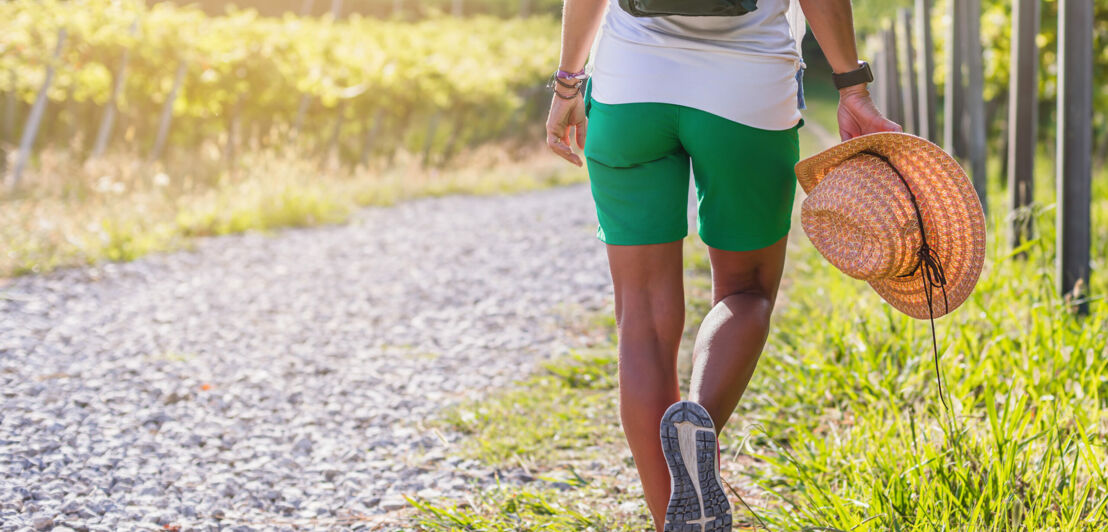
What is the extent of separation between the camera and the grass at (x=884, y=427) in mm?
2076

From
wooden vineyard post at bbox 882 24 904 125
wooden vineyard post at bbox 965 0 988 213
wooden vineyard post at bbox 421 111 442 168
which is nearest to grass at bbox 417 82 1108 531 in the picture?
wooden vineyard post at bbox 965 0 988 213

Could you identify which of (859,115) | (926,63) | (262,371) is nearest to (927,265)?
(859,115)

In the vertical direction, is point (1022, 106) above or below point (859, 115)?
below

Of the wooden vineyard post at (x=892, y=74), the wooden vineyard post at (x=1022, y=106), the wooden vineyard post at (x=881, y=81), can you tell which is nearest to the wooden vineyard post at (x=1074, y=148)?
the wooden vineyard post at (x=1022, y=106)

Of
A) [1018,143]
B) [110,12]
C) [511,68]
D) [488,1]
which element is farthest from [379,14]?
[1018,143]

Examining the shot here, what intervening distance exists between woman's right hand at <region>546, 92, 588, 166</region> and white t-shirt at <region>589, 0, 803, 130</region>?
25 cm

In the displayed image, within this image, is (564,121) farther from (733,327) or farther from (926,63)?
(926,63)

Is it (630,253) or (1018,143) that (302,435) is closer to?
(630,253)

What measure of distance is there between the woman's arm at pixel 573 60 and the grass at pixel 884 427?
2.58ft

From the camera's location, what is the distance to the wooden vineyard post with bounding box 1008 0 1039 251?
13.9ft

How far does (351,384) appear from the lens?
12.6ft

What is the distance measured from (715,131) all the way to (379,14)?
128 ft

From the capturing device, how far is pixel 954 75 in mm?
5906

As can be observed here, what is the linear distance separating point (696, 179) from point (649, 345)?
0.36 meters
